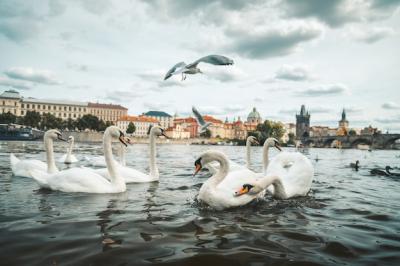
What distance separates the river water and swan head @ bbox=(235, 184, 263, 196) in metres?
0.33

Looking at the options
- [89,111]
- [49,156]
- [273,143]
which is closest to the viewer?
[49,156]

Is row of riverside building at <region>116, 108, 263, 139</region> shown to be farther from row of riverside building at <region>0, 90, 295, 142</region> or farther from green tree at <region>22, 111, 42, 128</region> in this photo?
green tree at <region>22, 111, 42, 128</region>

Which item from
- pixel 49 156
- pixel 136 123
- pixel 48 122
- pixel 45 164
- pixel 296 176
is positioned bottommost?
pixel 45 164

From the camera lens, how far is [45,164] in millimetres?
8273

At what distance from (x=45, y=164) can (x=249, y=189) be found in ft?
19.7

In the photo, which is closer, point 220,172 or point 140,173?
point 220,172

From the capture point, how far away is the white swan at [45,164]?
748 centimetres

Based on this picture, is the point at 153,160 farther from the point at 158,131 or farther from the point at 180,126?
the point at 180,126

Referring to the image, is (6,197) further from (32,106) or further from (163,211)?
(32,106)

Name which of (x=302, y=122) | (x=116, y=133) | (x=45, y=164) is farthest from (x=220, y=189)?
(x=302, y=122)

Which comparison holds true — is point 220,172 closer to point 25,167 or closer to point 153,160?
point 153,160

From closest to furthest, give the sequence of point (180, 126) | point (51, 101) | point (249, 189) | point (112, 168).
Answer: point (249, 189) < point (112, 168) < point (51, 101) < point (180, 126)

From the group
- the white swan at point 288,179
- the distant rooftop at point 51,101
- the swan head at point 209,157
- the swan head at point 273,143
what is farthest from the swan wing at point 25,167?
the distant rooftop at point 51,101

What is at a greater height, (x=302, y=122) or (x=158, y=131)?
(x=302, y=122)
